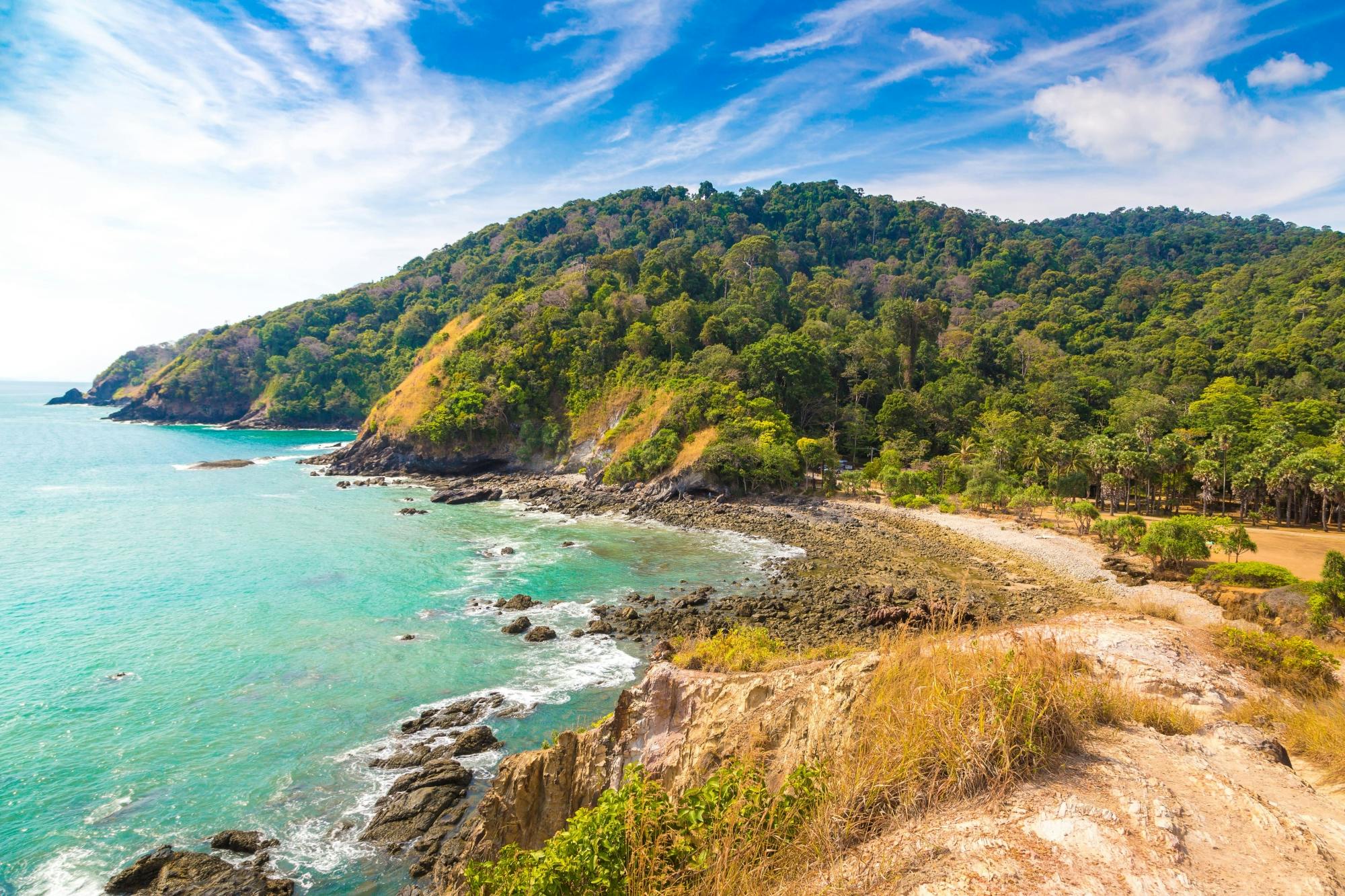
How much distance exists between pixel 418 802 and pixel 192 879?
3945 mm

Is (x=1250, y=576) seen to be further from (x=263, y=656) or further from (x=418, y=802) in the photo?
(x=263, y=656)

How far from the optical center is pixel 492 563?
31.5 m

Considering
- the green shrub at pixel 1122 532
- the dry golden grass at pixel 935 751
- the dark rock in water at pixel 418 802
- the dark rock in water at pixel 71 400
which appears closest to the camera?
the dry golden grass at pixel 935 751

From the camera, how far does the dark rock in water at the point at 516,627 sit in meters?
22.5

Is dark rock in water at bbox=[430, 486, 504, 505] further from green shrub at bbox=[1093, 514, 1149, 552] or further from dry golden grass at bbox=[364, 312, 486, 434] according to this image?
green shrub at bbox=[1093, 514, 1149, 552]

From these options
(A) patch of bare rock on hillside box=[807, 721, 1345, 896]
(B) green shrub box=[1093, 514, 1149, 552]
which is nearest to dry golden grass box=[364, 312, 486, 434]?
(B) green shrub box=[1093, 514, 1149, 552]

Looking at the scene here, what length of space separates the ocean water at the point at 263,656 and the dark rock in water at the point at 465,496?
2.86 m

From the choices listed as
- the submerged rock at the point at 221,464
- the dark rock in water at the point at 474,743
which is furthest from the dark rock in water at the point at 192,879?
the submerged rock at the point at 221,464

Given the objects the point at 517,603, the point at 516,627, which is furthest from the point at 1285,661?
the point at 517,603

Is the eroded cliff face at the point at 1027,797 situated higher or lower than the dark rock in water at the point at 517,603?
higher

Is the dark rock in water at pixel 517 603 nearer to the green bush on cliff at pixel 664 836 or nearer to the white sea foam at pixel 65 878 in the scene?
the white sea foam at pixel 65 878

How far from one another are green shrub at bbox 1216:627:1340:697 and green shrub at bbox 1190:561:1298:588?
47.4 feet

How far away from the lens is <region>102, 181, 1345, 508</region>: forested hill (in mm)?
53938

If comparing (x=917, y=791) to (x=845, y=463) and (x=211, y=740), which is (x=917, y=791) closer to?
(x=211, y=740)
